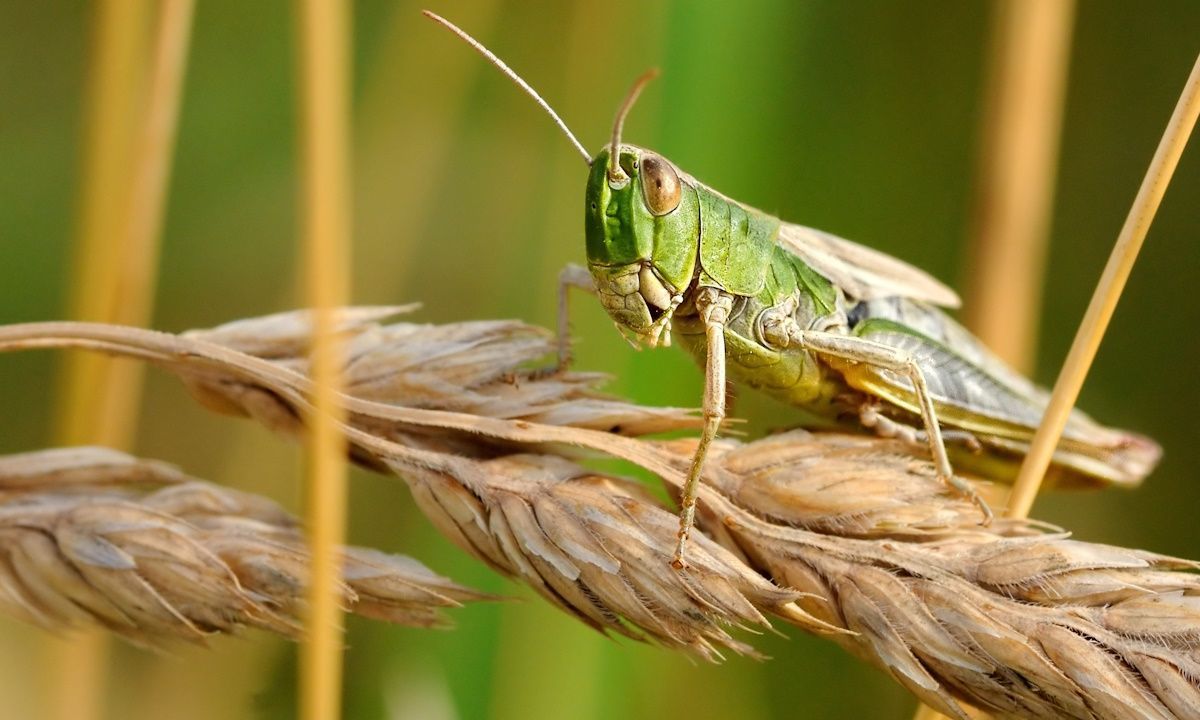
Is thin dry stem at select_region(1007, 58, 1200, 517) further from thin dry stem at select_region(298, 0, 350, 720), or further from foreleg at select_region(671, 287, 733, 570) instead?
thin dry stem at select_region(298, 0, 350, 720)

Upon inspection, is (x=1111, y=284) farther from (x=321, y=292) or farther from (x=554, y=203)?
(x=554, y=203)

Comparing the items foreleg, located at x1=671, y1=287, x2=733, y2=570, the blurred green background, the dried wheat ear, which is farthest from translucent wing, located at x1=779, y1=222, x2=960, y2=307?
the dried wheat ear

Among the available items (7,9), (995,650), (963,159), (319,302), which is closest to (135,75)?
(7,9)

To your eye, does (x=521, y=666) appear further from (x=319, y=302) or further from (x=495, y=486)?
(x=319, y=302)

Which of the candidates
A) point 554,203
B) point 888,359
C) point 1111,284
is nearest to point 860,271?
point 888,359

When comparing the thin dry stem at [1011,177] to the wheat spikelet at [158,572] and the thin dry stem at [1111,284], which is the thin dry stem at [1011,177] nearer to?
the thin dry stem at [1111,284]

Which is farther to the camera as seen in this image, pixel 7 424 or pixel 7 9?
pixel 7 9

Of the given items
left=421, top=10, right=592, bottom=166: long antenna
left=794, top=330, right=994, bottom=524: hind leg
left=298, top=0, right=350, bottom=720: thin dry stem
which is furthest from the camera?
left=794, top=330, right=994, bottom=524: hind leg
